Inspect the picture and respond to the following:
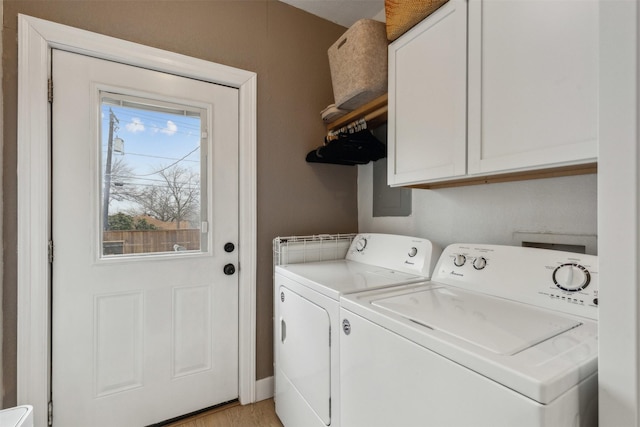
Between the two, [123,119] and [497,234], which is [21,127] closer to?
[123,119]

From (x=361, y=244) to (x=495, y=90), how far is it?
1142 millimetres

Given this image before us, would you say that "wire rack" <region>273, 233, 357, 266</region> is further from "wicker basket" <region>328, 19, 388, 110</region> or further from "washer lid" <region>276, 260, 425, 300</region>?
"wicker basket" <region>328, 19, 388, 110</region>

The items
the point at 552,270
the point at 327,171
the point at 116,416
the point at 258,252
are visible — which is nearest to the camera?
the point at 552,270

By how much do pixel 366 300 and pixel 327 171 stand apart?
1248 millimetres

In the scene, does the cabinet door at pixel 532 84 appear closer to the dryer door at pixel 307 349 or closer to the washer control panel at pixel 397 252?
the washer control panel at pixel 397 252

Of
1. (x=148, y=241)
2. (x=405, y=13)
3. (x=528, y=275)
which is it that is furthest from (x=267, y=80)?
(x=528, y=275)

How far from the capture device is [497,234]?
1.38 m

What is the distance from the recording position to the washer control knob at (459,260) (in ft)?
4.17

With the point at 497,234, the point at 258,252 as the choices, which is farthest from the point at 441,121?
the point at 258,252

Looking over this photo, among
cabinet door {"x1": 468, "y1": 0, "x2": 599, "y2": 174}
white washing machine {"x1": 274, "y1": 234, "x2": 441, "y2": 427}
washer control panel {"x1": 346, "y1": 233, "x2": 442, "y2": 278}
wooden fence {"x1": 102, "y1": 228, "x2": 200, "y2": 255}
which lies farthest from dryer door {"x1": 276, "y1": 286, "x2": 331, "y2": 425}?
cabinet door {"x1": 468, "y1": 0, "x2": 599, "y2": 174}

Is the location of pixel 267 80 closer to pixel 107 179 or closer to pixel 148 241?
pixel 107 179

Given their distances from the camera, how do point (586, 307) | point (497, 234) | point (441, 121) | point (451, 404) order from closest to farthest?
1. point (451, 404)
2. point (586, 307)
3. point (441, 121)
4. point (497, 234)

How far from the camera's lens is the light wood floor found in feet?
5.54

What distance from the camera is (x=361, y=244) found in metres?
1.93
